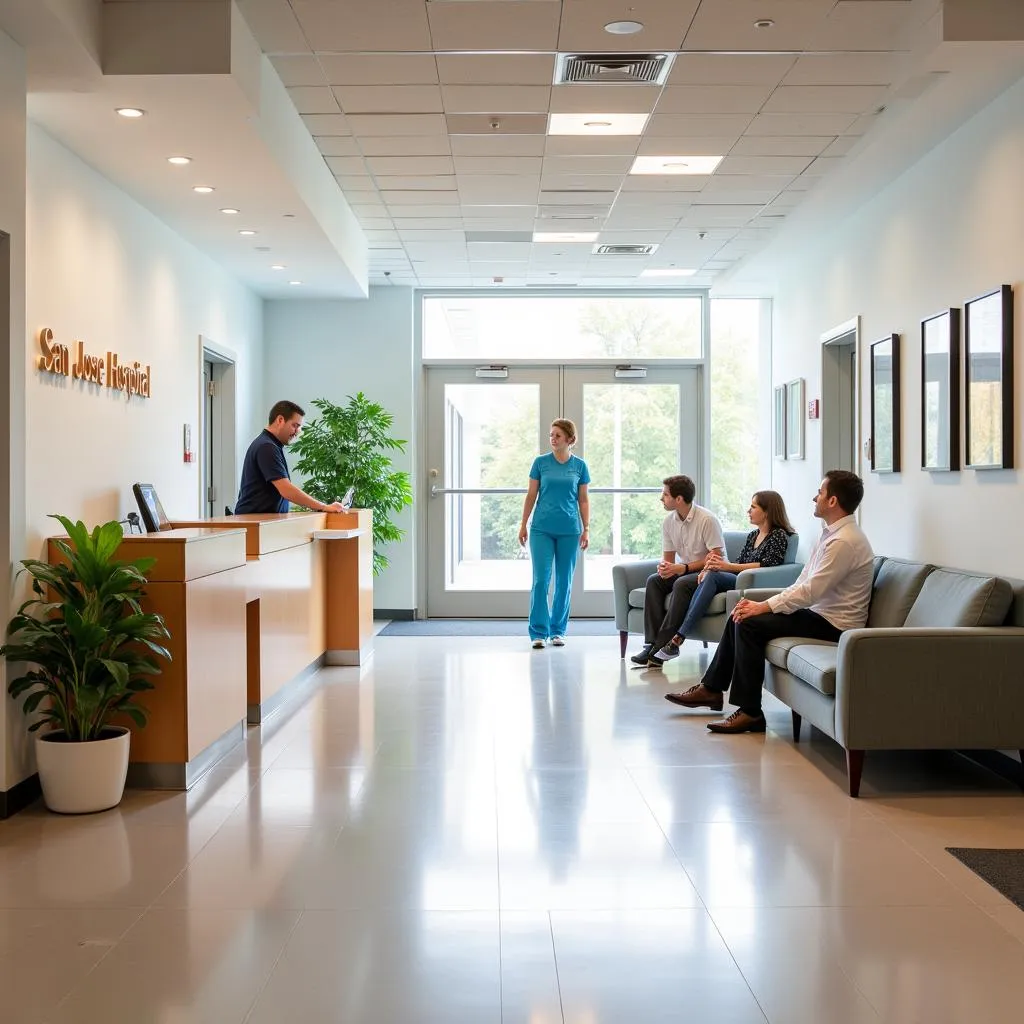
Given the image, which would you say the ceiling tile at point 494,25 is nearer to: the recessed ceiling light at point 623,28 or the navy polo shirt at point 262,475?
the recessed ceiling light at point 623,28

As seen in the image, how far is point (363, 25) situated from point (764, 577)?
4.13m

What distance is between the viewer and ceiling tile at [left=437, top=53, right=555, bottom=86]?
16.7ft

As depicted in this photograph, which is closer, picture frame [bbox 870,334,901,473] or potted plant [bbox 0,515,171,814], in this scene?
potted plant [bbox 0,515,171,814]

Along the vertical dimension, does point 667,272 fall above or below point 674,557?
above

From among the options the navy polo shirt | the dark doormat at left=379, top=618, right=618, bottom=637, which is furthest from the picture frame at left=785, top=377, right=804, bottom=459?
the navy polo shirt

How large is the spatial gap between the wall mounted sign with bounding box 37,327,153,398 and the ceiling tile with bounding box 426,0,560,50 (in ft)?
7.28

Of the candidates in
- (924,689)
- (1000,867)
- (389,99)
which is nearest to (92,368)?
(389,99)

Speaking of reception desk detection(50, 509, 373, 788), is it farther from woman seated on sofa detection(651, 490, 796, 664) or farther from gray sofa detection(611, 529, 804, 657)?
woman seated on sofa detection(651, 490, 796, 664)

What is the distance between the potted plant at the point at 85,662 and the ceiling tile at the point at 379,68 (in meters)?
2.36

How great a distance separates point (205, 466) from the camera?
27.8ft

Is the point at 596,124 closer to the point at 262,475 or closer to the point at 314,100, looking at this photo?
the point at 314,100

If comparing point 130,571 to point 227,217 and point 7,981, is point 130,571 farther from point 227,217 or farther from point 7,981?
point 227,217

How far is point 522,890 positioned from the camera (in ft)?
11.1

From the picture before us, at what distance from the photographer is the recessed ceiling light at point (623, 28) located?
472cm
